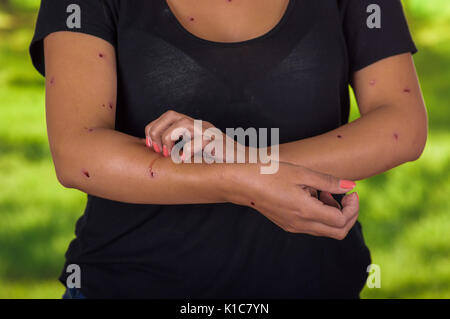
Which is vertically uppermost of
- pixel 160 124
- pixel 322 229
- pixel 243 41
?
pixel 243 41

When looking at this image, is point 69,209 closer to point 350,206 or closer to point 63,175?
point 63,175

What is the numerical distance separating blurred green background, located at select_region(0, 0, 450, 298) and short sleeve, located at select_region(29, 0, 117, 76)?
3.62 ft

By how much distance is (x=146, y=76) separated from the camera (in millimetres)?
650

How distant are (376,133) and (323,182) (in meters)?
0.13

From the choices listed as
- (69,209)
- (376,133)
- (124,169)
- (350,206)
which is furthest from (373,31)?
(69,209)

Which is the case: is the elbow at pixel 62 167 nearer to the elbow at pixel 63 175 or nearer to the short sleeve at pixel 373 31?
the elbow at pixel 63 175

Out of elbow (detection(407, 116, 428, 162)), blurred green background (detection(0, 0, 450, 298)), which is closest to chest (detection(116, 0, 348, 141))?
elbow (detection(407, 116, 428, 162))

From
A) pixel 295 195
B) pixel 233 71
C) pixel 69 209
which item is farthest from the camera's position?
pixel 69 209

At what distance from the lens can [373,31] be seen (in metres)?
0.68

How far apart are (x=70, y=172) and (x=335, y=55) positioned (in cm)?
32

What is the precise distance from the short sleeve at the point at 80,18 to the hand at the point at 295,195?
0.23m

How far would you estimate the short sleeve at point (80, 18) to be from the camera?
0.63m

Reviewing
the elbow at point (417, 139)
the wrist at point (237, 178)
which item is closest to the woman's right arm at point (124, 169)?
the wrist at point (237, 178)
